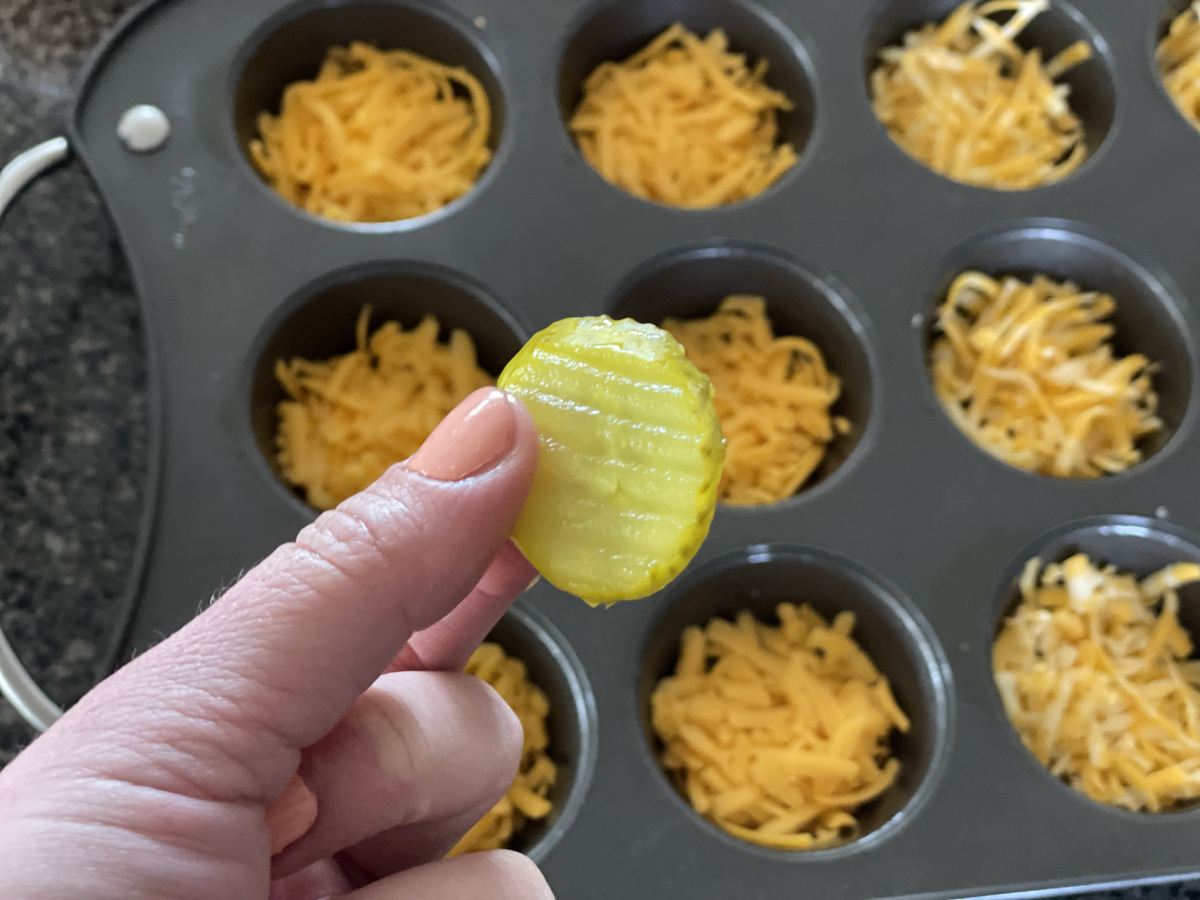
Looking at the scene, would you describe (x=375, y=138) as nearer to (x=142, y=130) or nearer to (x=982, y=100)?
(x=142, y=130)

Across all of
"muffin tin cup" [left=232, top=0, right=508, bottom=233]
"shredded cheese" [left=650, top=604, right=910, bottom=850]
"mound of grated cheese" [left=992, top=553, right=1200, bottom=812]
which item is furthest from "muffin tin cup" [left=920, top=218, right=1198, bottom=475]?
"muffin tin cup" [left=232, top=0, right=508, bottom=233]

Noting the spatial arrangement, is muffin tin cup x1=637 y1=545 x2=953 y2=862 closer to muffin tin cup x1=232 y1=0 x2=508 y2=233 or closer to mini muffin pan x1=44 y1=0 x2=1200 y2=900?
mini muffin pan x1=44 y1=0 x2=1200 y2=900

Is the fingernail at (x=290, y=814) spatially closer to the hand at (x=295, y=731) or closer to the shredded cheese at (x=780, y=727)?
the hand at (x=295, y=731)

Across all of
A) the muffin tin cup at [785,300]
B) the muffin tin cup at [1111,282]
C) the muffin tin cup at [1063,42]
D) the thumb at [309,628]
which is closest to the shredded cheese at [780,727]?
the muffin tin cup at [785,300]

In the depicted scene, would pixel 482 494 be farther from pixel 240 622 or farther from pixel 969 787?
pixel 969 787

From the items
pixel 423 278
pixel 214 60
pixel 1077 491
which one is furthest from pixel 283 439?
pixel 1077 491

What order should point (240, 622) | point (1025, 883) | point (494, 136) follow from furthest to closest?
point (494, 136) → point (1025, 883) → point (240, 622)
